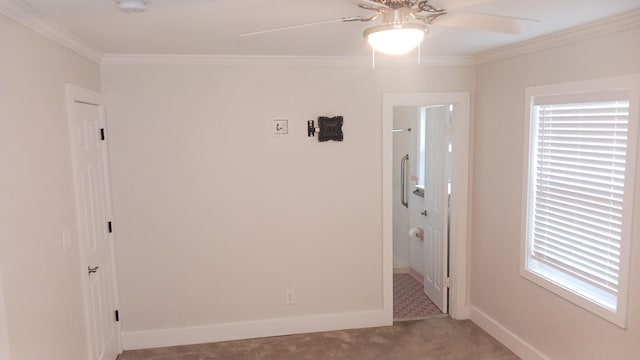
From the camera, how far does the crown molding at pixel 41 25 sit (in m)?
2.02

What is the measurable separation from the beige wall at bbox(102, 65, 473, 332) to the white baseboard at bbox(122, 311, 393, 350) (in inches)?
2.3

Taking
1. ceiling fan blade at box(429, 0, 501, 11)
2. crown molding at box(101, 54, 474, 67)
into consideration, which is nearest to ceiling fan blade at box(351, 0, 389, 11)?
ceiling fan blade at box(429, 0, 501, 11)

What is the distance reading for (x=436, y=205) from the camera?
14.8ft

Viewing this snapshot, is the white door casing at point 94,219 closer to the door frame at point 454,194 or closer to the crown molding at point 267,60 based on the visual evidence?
the crown molding at point 267,60

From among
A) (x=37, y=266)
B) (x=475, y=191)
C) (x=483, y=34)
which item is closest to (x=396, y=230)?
(x=475, y=191)

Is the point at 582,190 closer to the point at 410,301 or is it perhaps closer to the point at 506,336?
the point at 506,336

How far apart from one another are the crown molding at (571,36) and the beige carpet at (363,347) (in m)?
2.34

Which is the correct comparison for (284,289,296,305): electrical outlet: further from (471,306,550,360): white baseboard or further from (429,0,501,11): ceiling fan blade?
(429,0,501,11): ceiling fan blade

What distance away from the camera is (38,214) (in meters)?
2.28

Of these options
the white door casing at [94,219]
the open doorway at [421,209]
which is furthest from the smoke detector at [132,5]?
the open doorway at [421,209]

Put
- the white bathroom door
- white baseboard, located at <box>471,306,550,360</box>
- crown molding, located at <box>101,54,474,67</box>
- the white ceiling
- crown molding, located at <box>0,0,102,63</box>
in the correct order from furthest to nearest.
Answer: the white bathroom door
crown molding, located at <box>101,54,474,67</box>
white baseboard, located at <box>471,306,550,360</box>
the white ceiling
crown molding, located at <box>0,0,102,63</box>

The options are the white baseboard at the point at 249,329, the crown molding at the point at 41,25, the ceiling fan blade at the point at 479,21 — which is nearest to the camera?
the ceiling fan blade at the point at 479,21

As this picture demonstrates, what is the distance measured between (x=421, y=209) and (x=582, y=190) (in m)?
2.28

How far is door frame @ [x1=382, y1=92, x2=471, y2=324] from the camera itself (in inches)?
158
